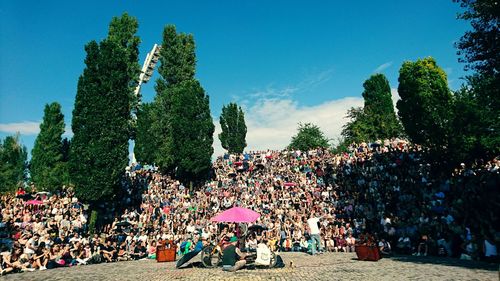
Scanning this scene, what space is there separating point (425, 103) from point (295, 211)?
18.2m

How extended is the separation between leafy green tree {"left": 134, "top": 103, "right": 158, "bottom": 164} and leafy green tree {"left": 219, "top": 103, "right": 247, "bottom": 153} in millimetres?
24901

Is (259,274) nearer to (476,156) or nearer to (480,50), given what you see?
(480,50)

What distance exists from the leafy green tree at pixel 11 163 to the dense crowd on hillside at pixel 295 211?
33.3m

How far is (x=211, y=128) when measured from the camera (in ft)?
117

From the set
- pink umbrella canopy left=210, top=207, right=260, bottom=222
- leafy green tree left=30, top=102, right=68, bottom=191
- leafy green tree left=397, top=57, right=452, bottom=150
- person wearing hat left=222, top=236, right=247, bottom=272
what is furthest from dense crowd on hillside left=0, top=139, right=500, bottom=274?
leafy green tree left=30, top=102, right=68, bottom=191

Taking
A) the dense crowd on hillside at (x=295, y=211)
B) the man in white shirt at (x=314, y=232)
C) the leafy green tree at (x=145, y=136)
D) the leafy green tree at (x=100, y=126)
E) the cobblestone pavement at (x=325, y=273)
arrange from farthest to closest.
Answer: the leafy green tree at (x=145, y=136), the leafy green tree at (x=100, y=126), the man in white shirt at (x=314, y=232), the dense crowd on hillside at (x=295, y=211), the cobblestone pavement at (x=325, y=273)

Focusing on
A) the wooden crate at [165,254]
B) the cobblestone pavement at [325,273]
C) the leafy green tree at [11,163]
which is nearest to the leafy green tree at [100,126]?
the wooden crate at [165,254]

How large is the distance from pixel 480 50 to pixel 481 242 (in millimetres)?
8080

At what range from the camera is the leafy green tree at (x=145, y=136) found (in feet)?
134

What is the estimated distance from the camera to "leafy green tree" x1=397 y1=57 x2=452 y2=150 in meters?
28.0

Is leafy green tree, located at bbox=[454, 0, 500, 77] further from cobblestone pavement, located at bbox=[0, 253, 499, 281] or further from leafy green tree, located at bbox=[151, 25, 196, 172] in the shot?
leafy green tree, located at bbox=[151, 25, 196, 172]

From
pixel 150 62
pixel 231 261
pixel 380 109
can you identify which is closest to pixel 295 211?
pixel 231 261

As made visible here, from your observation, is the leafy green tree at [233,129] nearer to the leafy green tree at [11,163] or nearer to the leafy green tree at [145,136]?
the leafy green tree at [145,136]

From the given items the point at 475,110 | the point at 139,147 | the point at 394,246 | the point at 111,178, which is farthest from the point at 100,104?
the point at 475,110
